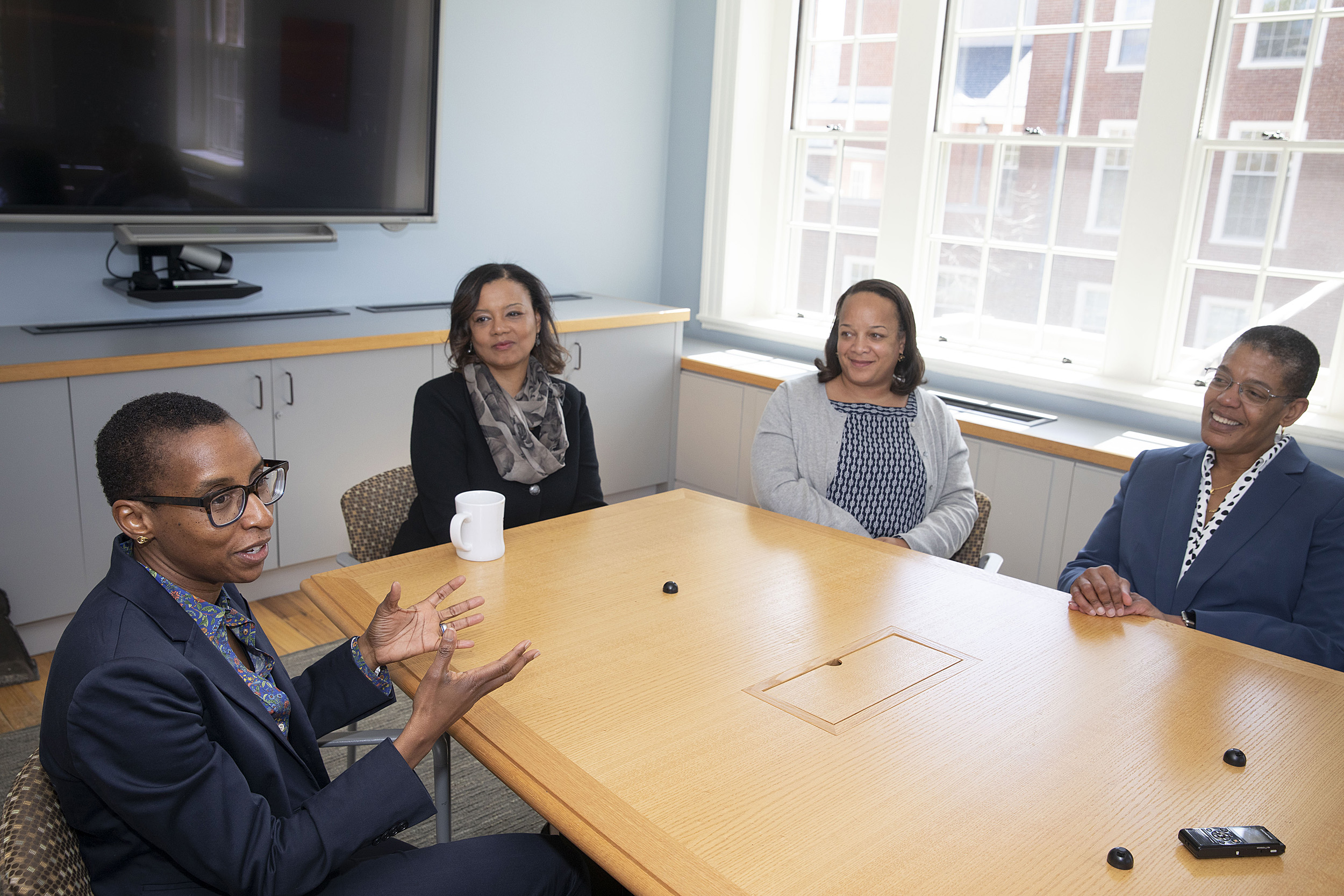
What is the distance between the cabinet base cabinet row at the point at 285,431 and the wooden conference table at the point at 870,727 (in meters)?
1.47

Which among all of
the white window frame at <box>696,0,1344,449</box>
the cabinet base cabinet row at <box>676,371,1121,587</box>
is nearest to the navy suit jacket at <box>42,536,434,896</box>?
the cabinet base cabinet row at <box>676,371,1121,587</box>

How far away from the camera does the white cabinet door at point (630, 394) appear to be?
13.7ft

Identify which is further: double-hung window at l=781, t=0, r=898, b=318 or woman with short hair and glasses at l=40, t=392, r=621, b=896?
double-hung window at l=781, t=0, r=898, b=318

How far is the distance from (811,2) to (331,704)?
4.01 meters

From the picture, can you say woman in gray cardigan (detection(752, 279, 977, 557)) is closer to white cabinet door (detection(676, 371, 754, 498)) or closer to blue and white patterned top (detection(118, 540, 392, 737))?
blue and white patterned top (detection(118, 540, 392, 737))

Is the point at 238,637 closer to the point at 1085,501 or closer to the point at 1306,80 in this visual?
the point at 1085,501

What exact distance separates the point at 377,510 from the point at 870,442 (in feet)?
3.93

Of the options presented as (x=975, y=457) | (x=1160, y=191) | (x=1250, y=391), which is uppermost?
(x=1160, y=191)

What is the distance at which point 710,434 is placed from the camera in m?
4.44

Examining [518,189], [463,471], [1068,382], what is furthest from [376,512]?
[1068,382]

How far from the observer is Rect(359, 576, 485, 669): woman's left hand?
5.11 feet

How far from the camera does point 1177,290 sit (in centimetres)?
357

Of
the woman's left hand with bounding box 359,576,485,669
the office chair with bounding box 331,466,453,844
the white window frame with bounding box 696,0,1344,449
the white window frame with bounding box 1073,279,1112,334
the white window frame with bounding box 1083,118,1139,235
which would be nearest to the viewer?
the woman's left hand with bounding box 359,576,485,669

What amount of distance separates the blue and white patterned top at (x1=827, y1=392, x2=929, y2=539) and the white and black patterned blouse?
0.61m
